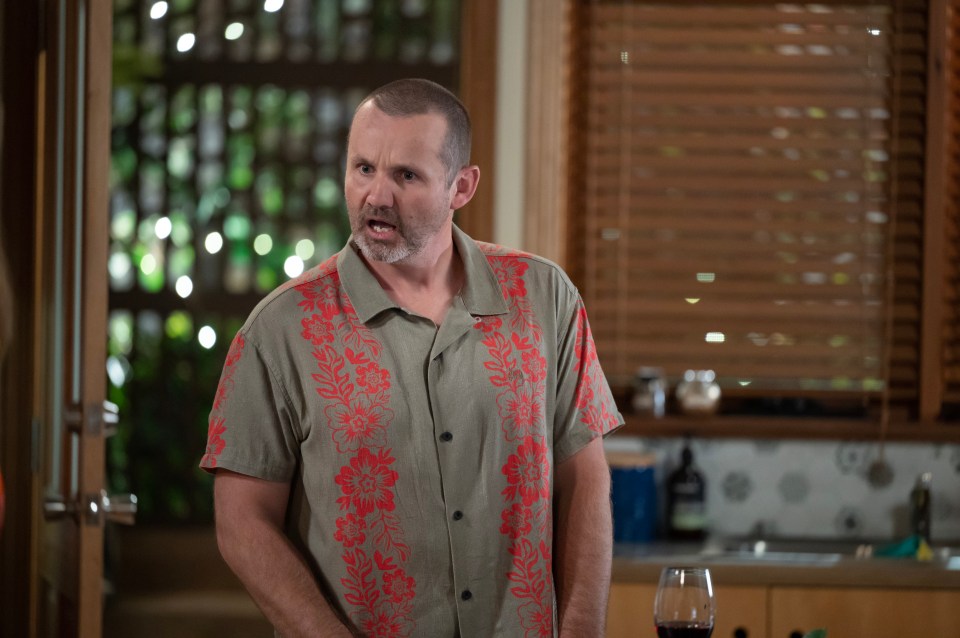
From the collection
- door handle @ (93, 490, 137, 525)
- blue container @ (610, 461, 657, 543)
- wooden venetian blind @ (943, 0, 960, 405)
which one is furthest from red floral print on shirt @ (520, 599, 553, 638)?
wooden venetian blind @ (943, 0, 960, 405)

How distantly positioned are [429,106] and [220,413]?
49 cm

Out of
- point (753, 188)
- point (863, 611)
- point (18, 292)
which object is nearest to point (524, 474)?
point (18, 292)

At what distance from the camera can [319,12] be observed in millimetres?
3408

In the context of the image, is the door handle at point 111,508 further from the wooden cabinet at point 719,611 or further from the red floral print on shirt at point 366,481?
the wooden cabinet at point 719,611

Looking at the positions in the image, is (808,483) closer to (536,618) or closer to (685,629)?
(536,618)

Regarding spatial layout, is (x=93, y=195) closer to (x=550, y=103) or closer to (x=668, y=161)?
(x=550, y=103)

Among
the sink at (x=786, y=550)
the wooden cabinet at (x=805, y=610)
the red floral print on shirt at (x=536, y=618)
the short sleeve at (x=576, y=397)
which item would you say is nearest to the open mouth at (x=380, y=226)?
the short sleeve at (x=576, y=397)

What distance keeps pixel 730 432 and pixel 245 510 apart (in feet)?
6.92

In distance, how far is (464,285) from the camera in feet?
5.96

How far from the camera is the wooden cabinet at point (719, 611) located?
2928 mm

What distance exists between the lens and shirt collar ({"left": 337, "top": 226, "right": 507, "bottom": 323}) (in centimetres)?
174

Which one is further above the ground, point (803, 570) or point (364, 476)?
point (364, 476)

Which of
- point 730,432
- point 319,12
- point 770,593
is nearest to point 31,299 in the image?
point 319,12

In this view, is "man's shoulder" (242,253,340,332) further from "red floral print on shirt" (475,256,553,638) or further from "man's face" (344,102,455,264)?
"red floral print on shirt" (475,256,553,638)
